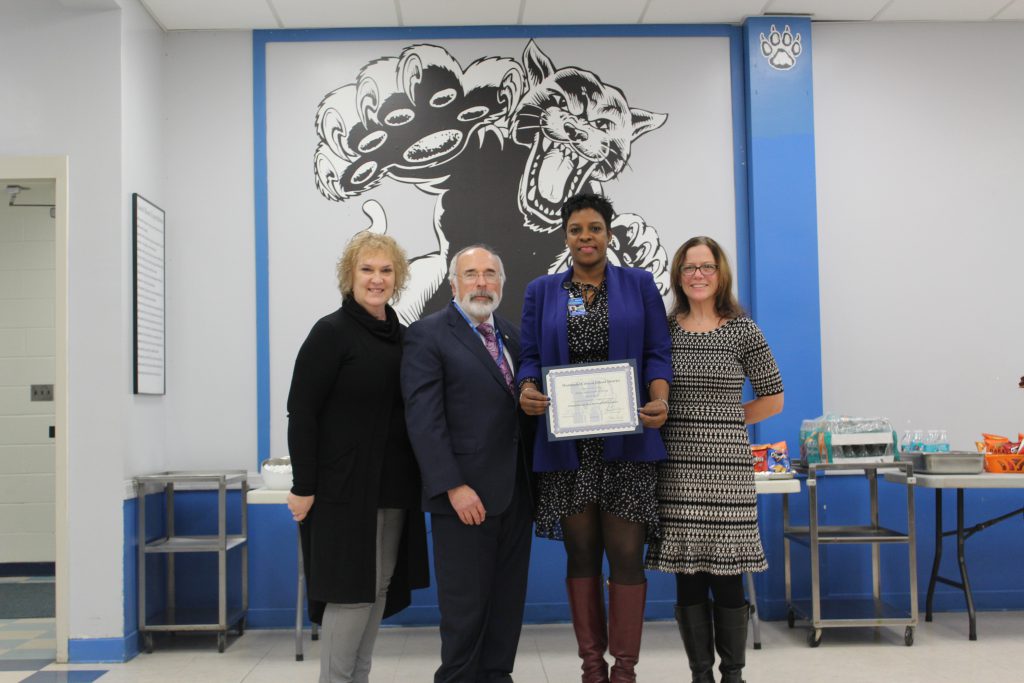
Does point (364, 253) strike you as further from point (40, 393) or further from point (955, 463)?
point (40, 393)

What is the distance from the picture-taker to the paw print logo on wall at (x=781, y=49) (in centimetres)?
478

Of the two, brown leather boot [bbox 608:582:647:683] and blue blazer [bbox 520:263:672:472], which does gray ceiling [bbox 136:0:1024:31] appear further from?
→ brown leather boot [bbox 608:582:647:683]

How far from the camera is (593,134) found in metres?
4.83

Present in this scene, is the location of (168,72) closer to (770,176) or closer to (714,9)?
(714,9)

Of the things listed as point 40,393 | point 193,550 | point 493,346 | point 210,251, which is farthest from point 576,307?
point 40,393

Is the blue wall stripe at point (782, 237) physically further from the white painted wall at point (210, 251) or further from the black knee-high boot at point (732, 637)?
the white painted wall at point (210, 251)

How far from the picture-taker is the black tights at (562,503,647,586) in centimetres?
280

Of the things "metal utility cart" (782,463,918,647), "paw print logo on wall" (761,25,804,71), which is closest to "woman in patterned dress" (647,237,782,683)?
"metal utility cart" (782,463,918,647)

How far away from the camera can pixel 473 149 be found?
15.8 ft

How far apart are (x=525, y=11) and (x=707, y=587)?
10.0ft

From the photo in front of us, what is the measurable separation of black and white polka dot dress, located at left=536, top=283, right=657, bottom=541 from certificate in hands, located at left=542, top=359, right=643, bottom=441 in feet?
0.45

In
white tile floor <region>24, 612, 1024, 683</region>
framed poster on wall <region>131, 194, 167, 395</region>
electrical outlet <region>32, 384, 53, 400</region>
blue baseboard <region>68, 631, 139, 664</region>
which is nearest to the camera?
white tile floor <region>24, 612, 1024, 683</region>

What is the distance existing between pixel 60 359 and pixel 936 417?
4338 millimetres

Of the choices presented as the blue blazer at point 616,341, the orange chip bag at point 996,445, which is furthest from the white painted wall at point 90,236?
the orange chip bag at point 996,445
